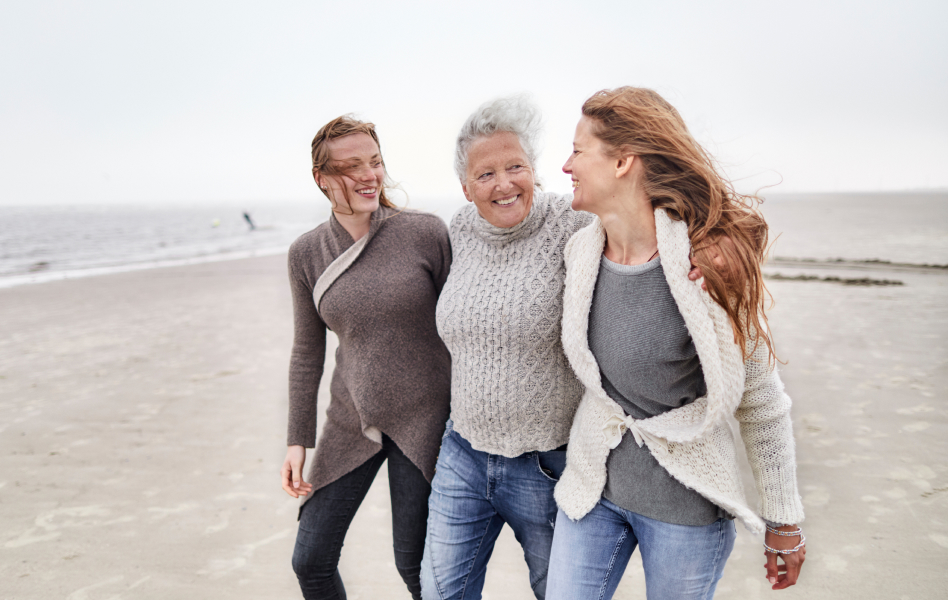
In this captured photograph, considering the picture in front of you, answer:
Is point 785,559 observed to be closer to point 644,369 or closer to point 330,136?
point 644,369

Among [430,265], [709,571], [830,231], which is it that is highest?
[430,265]

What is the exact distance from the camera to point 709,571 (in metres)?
1.61

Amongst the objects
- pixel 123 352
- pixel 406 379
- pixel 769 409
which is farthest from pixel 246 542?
pixel 123 352

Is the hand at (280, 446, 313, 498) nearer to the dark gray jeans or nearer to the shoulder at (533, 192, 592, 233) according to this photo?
the dark gray jeans

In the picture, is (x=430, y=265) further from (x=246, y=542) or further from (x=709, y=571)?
(x=246, y=542)

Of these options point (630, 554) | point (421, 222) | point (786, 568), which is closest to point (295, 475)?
point (421, 222)

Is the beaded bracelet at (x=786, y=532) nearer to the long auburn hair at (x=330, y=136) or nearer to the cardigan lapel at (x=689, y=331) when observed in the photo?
the cardigan lapel at (x=689, y=331)

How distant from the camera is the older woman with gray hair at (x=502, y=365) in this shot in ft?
6.16

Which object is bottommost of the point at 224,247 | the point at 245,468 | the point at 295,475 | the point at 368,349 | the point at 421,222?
the point at 224,247

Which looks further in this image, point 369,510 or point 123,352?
point 123,352

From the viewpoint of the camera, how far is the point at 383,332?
2143 mm

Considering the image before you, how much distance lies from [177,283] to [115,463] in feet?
32.3

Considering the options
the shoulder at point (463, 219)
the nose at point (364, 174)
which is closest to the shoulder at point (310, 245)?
the nose at point (364, 174)

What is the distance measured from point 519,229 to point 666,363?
0.70 meters
